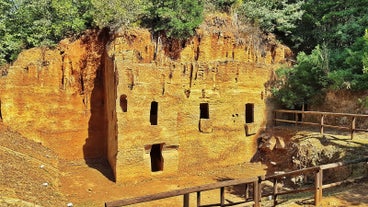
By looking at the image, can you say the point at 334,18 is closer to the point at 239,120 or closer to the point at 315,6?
the point at 315,6

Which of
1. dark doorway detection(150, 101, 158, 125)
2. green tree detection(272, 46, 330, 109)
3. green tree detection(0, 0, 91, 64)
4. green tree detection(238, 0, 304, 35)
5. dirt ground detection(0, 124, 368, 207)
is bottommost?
dirt ground detection(0, 124, 368, 207)

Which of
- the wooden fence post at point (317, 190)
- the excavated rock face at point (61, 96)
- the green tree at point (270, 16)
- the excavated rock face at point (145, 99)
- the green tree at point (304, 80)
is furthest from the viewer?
the green tree at point (270, 16)

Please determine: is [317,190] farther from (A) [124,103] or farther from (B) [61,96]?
(B) [61,96]

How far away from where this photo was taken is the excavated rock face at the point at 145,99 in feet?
47.2

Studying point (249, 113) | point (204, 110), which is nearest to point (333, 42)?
point (249, 113)

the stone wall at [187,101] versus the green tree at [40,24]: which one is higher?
the green tree at [40,24]

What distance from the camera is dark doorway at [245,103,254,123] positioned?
688 inches

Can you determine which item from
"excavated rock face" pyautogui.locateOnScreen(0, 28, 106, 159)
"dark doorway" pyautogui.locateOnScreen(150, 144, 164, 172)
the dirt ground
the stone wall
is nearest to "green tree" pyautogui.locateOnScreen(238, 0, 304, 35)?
the stone wall

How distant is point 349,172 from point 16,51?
16744 millimetres

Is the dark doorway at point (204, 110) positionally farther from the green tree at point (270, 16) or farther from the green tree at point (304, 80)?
the green tree at point (270, 16)

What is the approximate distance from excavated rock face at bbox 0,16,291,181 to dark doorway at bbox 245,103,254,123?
6cm

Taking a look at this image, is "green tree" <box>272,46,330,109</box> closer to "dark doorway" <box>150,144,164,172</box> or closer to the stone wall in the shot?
the stone wall

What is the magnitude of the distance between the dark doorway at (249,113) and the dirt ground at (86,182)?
243 centimetres

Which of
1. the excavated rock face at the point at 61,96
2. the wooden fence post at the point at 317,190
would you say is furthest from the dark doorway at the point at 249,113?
the wooden fence post at the point at 317,190
